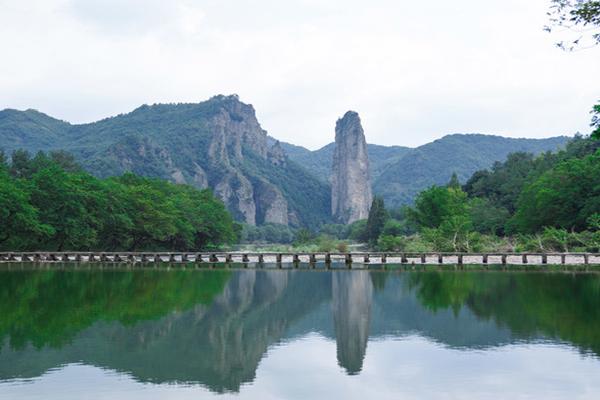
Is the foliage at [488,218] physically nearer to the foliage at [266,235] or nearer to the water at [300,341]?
the water at [300,341]

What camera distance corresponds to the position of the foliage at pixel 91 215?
54750 millimetres

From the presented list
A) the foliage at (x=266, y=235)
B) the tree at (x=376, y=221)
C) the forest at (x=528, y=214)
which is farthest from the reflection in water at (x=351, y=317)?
the foliage at (x=266, y=235)

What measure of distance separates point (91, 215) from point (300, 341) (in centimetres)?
4404

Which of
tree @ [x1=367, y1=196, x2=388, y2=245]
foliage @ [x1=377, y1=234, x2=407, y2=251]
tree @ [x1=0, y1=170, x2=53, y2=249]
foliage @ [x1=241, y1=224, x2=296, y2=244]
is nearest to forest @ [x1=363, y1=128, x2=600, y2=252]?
foliage @ [x1=377, y1=234, x2=407, y2=251]

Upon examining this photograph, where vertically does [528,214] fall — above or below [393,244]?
above

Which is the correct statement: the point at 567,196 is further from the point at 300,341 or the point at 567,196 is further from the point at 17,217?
the point at 300,341

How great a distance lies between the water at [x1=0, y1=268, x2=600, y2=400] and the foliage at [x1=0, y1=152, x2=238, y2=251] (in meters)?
20.7

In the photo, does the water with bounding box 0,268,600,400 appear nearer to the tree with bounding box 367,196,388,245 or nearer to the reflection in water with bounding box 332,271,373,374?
the reflection in water with bounding box 332,271,373,374

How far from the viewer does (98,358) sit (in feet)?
55.6

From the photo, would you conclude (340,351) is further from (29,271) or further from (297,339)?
(29,271)

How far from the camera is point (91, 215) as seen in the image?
6031cm

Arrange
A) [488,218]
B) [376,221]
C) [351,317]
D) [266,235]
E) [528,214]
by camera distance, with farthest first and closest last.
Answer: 1. [266,235]
2. [376,221]
3. [488,218]
4. [528,214]
5. [351,317]

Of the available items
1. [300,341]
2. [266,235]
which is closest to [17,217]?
[300,341]

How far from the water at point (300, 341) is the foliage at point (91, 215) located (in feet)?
67.9
